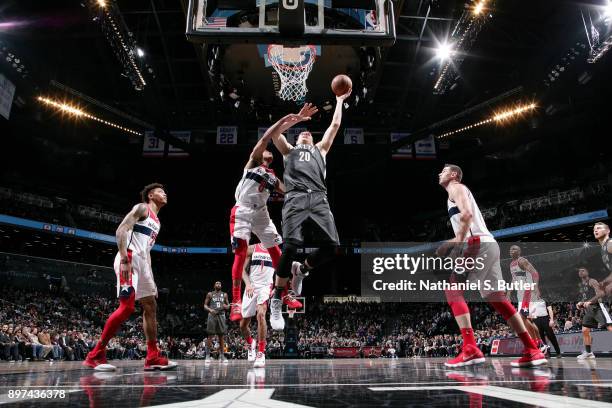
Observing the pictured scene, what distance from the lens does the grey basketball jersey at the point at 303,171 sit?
4.45 metres

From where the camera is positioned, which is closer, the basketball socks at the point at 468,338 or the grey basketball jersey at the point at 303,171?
the grey basketball jersey at the point at 303,171

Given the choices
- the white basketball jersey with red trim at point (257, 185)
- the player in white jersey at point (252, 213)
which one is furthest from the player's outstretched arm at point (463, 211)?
the white basketball jersey with red trim at point (257, 185)

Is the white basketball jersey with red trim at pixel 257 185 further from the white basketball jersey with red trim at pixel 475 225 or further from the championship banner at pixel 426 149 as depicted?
the championship banner at pixel 426 149

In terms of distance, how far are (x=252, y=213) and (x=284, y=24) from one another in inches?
109

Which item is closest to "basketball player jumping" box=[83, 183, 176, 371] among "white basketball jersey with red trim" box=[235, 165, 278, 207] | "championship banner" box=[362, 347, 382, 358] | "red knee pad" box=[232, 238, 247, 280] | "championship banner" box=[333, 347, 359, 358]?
"red knee pad" box=[232, 238, 247, 280]

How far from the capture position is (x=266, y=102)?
741 inches

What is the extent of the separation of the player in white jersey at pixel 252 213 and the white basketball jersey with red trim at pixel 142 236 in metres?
0.98

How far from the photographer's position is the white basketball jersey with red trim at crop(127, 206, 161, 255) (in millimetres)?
5020

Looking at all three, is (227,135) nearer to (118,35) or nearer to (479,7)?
(118,35)

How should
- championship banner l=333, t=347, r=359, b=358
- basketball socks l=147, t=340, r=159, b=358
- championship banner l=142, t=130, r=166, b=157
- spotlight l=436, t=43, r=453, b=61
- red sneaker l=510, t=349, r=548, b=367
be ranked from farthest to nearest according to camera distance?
championship banner l=142, t=130, r=166, b=157
championship banner l=333, t=347, r=359, b=358
spotlight l=436, t=43, r=453, b=61
basketball socks l=147, t=340, r=159, b=358
red sneaker l=510, t=349, r=548, b=367

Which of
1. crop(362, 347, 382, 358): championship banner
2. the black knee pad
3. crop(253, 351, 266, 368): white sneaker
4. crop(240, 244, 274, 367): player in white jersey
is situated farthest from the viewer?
crop(362, 347, 382, 358): championship banner

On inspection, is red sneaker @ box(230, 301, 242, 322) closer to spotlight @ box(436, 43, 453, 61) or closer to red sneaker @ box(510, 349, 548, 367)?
red sneaker @ box(510, 349, 548, 367)

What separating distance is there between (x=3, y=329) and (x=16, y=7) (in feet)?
33.0

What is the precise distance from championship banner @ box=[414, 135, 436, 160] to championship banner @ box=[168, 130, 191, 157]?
12.4 metres
